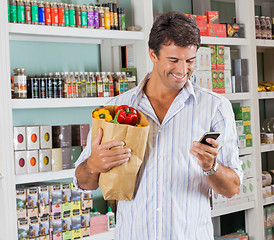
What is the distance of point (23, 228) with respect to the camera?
9.34 feet

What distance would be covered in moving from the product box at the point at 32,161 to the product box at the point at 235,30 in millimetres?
1921

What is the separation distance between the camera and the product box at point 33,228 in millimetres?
2881

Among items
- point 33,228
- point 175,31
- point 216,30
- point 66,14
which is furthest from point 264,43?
point 175,31

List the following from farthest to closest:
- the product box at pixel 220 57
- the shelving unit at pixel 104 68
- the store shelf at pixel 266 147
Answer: the store shelf at pixel 266 147 < the product box at pixel 220 57 < the shelving unit at pixel 104 68

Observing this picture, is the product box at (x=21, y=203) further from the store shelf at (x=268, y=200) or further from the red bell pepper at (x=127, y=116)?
the store shelf at (x=268, y=200)

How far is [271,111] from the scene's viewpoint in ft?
15.6

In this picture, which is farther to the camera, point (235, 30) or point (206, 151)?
point (235, 30)

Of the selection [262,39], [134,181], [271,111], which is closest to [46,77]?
[134,181]

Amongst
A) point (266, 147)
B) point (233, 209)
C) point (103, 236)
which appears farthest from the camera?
point (266, 147)

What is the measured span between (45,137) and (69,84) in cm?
38

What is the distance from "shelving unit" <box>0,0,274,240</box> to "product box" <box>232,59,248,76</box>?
0.14ft

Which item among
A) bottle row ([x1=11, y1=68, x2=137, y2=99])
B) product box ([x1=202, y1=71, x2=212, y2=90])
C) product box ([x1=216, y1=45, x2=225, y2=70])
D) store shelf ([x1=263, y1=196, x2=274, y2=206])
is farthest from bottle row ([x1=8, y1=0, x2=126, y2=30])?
store shelf ([x1=263, y1=196, x2=274, y2=206])

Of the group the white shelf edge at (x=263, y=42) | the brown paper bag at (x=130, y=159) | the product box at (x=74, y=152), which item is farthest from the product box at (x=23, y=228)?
the white shelf edge at (x=263, y=42)

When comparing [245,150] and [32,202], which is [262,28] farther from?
[32,202]
